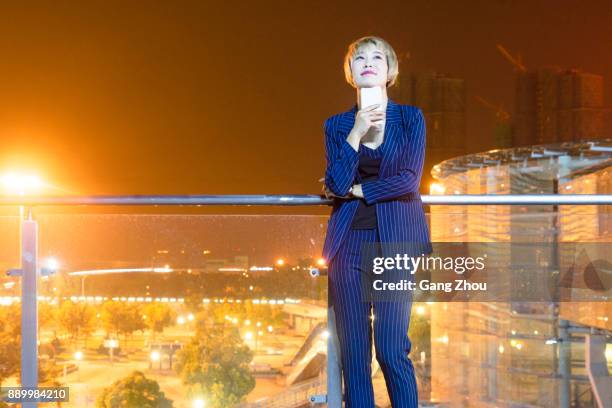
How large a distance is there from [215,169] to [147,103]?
18388 millimetres

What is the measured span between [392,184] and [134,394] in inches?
47.9

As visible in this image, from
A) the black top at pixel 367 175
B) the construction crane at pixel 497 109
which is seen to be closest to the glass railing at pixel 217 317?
the black top at pixel 367 175

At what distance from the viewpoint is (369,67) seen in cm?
218

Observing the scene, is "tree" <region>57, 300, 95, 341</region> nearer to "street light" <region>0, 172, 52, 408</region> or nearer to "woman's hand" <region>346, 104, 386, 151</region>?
"street light" <region>0, 172, 52, 408</region>

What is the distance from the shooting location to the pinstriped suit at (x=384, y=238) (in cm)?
209

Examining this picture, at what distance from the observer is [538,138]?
54531mm

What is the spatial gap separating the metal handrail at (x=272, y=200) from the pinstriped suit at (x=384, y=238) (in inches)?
22.4

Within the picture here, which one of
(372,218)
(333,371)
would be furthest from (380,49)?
(333,371)

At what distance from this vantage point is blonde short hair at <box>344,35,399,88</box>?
7.20 feet

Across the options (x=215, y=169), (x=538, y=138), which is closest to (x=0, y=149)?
(x=215, y=169)

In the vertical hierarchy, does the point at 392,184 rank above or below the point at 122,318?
above

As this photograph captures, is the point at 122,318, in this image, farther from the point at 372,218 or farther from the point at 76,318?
the point at 372,218

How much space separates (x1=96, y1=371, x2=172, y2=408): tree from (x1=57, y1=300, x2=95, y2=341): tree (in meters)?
0.21

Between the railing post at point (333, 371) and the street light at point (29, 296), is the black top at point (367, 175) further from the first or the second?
the street light at point (29, 296)
